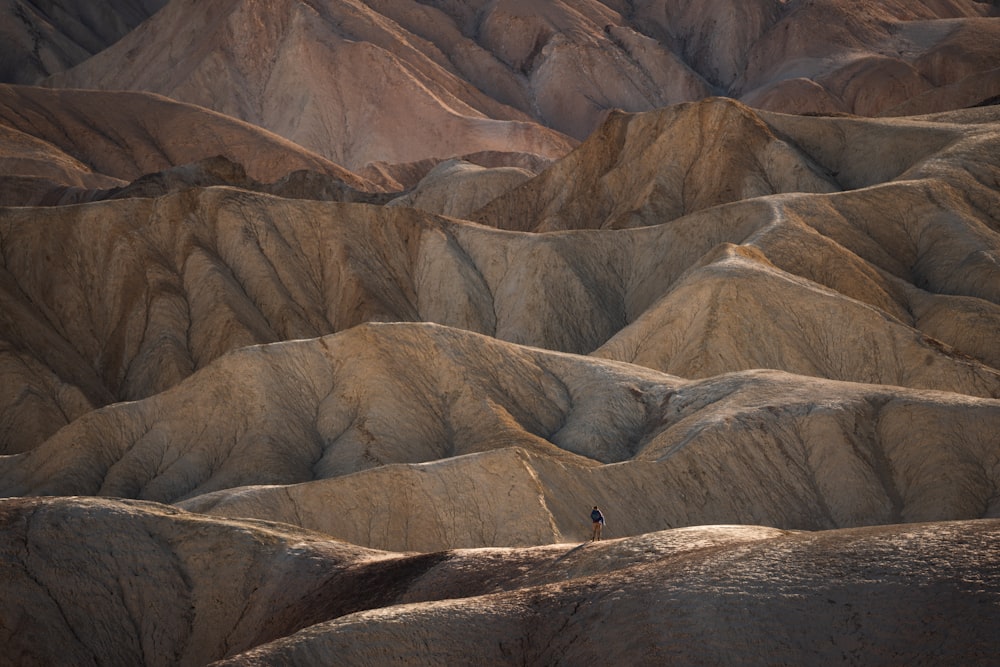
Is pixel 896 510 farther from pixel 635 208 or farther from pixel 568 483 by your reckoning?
pixel 635 208

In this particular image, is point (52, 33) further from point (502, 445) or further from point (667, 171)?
point (502, 445)

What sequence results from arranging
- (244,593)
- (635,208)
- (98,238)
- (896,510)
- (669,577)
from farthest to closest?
(635,208), (98,238), (896,510), (244,593), (669,577)

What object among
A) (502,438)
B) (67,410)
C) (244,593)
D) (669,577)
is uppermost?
(669,577)

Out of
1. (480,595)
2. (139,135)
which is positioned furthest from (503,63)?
(480,595)

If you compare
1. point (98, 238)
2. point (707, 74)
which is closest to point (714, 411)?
point (98, 238)

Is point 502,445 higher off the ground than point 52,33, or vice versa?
point 52,33

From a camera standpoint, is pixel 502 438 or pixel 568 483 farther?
pixel 502 438
